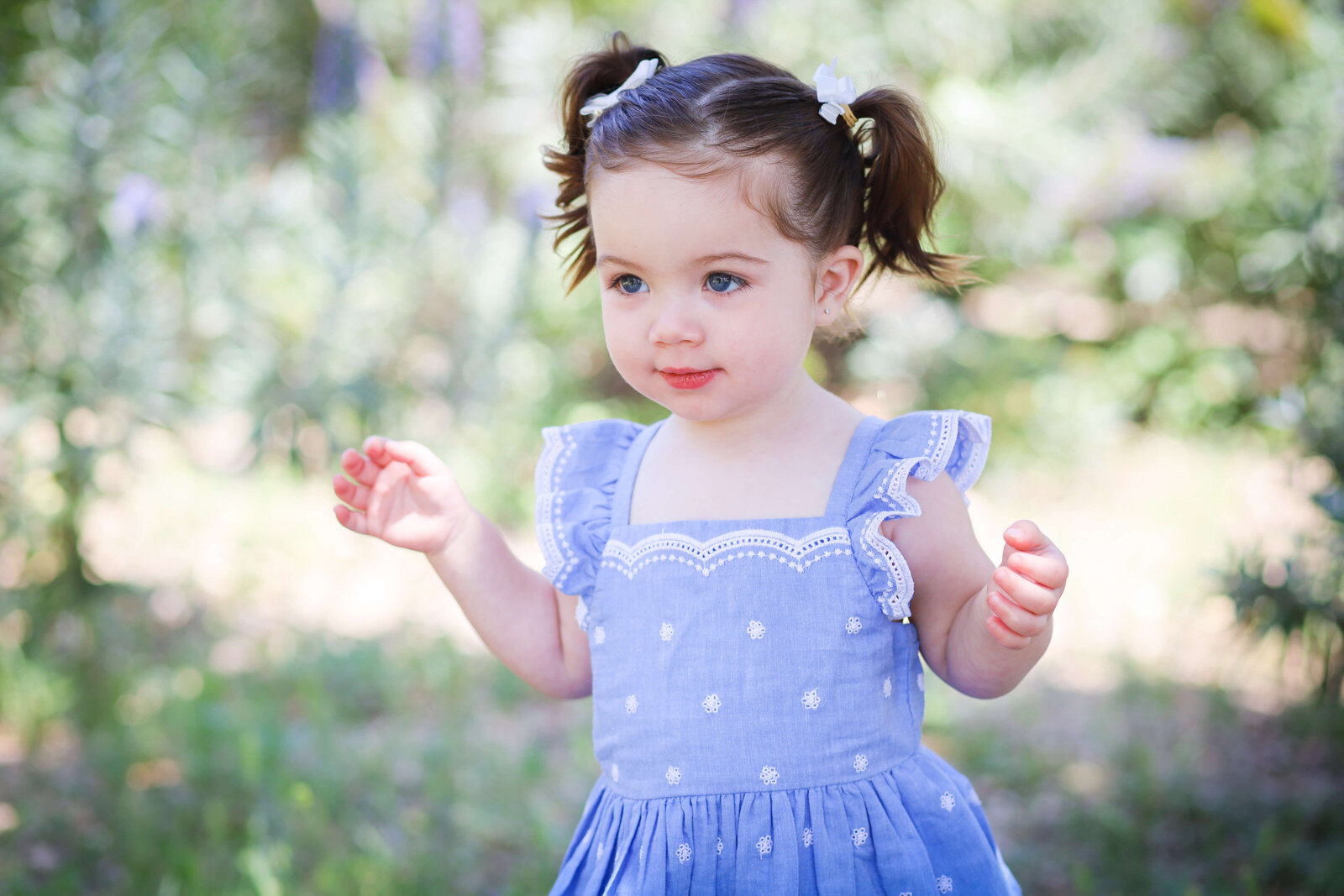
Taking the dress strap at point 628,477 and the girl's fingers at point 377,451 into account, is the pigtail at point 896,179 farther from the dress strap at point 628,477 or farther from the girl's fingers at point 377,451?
the girl's fingers at point 377,451

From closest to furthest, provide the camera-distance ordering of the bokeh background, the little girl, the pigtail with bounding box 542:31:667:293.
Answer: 1. the little girl
2. the pigtail with bounding box 542:31:667:293
3. the bokeh background

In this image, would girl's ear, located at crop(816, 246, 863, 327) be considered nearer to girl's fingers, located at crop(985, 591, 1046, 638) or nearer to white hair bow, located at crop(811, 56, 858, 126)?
white hair bow, located at crop(811, 56, 858, 126)

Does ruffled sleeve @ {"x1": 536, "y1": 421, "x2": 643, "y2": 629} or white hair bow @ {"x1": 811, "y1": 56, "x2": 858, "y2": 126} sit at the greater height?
white hair bow @ {"x1": 811, "y1": 56, "x2": 858, "y2": 126}

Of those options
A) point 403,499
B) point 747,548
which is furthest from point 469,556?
point 747,548

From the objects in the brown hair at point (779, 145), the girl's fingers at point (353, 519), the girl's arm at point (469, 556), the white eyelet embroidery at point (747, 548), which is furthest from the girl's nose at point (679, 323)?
the girl's fingers at point (353, 519)

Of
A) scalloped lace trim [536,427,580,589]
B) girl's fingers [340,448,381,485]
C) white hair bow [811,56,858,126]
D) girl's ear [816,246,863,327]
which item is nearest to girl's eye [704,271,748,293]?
girl's ear [816,246,863,327]

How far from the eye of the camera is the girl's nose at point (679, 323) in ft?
3.75

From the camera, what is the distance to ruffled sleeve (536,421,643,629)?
52.3 inches

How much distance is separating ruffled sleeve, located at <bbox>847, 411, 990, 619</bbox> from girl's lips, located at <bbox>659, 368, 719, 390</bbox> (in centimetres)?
23

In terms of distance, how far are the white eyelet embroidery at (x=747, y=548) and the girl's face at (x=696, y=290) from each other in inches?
5.9

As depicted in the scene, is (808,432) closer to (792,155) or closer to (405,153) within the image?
(792,155)

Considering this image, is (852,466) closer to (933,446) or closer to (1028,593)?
(933,446)

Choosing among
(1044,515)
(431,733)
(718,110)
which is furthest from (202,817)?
(1044,515)

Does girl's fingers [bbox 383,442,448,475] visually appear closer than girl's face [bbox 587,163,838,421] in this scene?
No
